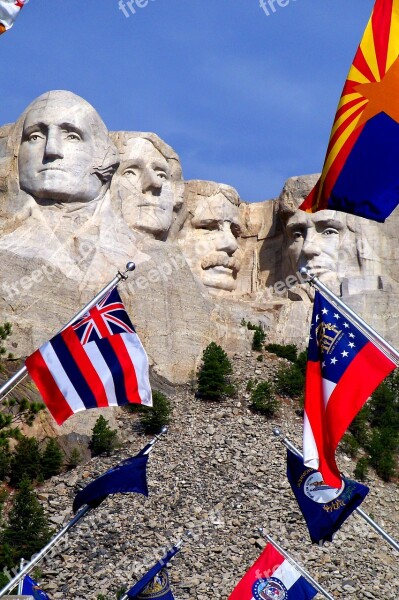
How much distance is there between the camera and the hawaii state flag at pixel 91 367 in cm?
1798

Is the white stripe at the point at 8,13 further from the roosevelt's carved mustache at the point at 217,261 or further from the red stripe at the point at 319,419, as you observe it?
the roosevelt's carved mustache at the point at 217,261

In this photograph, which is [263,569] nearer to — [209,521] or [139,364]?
[139,364]

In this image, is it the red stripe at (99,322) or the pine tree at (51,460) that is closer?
the red stripe at (99,322)

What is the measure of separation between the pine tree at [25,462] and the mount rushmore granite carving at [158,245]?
2402 mm

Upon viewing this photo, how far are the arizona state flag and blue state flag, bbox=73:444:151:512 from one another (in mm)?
4923

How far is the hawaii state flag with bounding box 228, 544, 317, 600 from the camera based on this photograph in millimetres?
20891

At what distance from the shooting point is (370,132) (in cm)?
1648

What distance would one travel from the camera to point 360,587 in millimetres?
26359

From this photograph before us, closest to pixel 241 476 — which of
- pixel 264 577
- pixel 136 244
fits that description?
pixel 136 244

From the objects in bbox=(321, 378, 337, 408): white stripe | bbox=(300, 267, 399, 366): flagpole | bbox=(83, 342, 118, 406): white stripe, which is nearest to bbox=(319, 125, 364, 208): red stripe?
bbox=(300, 267, 399, 366): flagpole

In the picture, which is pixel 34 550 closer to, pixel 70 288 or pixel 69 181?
pixel 70 288

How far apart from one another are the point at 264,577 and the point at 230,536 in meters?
6.53

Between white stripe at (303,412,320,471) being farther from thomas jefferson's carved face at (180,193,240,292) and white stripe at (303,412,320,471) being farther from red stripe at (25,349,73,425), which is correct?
thomas jefferson's carved face at (180,193,240,292)

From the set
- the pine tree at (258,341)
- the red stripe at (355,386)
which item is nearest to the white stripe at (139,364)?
the red stripe at (355,386)
